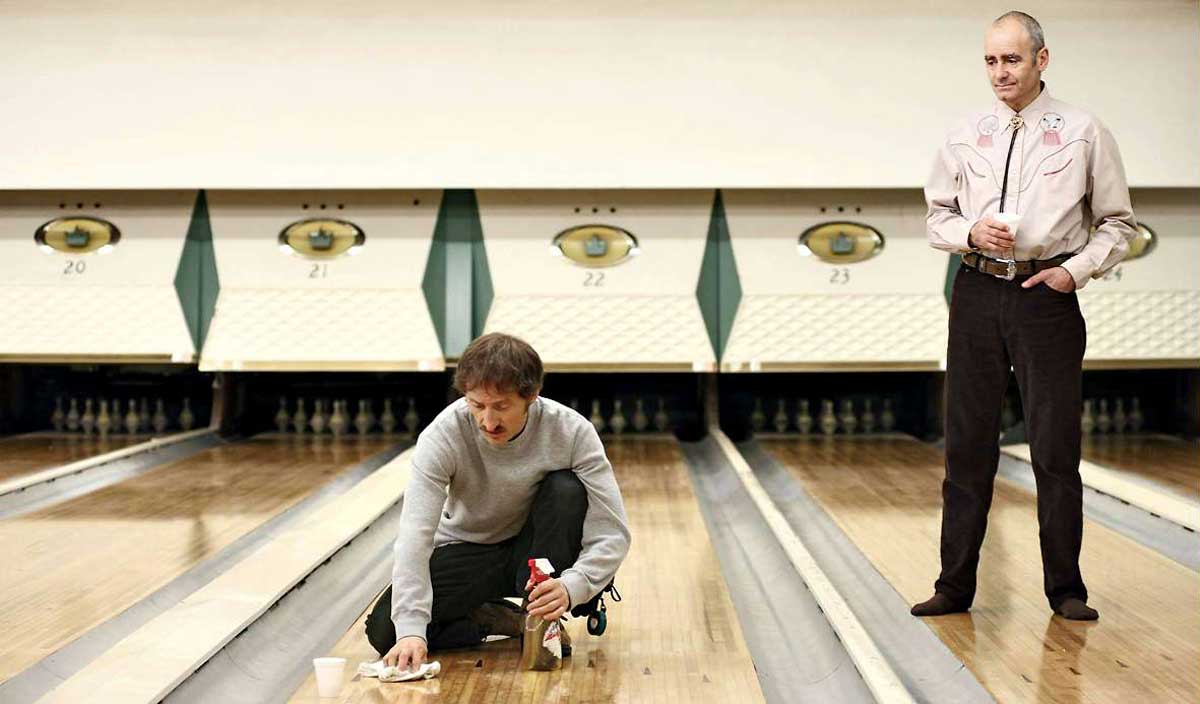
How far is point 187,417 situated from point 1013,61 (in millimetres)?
4376

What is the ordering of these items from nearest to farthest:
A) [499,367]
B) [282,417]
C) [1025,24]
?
[499,367] → [1025,24] → [282,417]

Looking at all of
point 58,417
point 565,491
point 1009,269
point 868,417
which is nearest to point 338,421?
point 58,417

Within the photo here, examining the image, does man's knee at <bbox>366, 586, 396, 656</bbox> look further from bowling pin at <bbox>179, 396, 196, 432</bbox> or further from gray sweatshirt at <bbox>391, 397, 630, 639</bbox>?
bowling pin at <bbox>179, 396, 196, 432</bbox>

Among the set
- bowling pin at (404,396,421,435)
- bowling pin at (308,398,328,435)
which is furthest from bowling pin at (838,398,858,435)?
bowling pin at (308,398,328,435)

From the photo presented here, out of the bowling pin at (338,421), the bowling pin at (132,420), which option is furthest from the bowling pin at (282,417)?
the bowling pin at (132,420)

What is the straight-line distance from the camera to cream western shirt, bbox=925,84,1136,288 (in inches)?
95.4

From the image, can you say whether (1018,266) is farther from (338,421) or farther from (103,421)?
(103,421)

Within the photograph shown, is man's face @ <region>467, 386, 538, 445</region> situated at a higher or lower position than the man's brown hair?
lower

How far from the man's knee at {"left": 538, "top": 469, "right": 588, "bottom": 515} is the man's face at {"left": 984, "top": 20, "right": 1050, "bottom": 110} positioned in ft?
3.52

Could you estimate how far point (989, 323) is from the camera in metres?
2.52

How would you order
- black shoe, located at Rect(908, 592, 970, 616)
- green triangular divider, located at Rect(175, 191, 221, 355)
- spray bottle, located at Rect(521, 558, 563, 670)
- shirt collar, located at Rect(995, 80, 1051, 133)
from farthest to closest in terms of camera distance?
1. green triangular divider, located at Rect(175, 191, 221, 355)
2. black shoe, located at Rect(908, 592, 970, 616)
3. shirt collar, located at Rect(995, 80, 1051, 133)
4. spray bottle, located at Rect(521, 558, 563, 670)

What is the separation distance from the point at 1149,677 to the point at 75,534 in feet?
8.83

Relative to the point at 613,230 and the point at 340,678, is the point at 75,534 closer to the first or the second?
the point at 340,678

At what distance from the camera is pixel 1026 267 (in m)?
2.46
